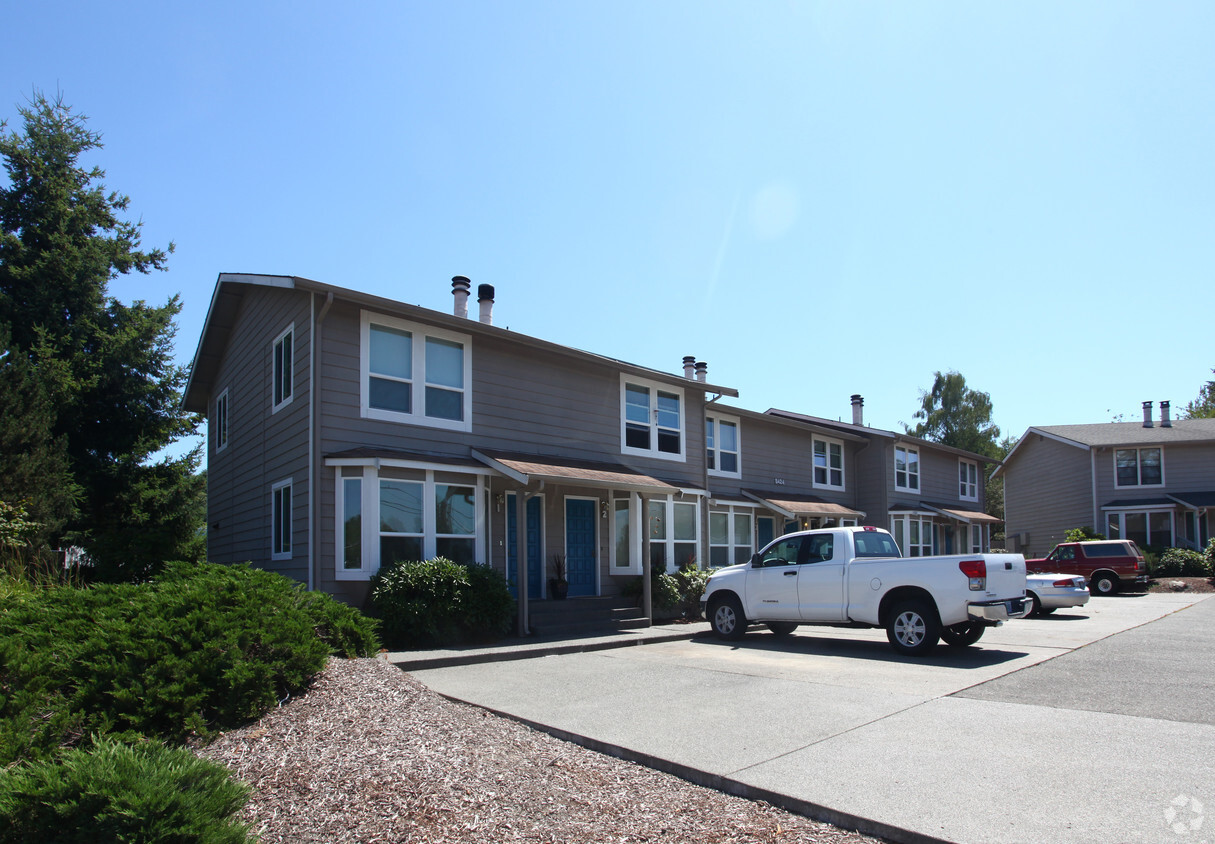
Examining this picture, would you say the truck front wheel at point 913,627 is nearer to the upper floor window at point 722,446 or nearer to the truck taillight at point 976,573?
the truck taillight at point 976,573

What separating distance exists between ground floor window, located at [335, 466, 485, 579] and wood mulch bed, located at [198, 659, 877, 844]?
5.87m

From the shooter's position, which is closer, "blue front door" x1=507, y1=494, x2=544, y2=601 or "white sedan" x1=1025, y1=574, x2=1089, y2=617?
"blue front door" x1=507, y1=494, x2=544, y2=601

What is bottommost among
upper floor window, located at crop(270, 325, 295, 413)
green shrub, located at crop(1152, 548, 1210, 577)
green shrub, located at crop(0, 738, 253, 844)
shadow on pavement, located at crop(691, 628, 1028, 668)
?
green shrub, located at crop(1152, 548, 1210, 577)

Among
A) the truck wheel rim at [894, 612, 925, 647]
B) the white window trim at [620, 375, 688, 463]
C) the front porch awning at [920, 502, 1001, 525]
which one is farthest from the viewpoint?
the front porch awning at [920, 502, 1001, 525]

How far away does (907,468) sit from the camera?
1153 inches

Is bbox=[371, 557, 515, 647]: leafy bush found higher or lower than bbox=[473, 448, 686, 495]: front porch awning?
lower

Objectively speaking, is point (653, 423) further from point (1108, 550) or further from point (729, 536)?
point (1108, 550)

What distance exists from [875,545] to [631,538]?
6.04 metres

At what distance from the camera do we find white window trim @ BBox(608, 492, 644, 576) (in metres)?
16.6

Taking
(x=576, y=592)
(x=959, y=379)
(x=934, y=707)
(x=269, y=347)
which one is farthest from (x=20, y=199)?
(x=959, y=379)

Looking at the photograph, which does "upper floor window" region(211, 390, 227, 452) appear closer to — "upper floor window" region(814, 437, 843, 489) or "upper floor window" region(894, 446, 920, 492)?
"upper floor window" region(814, 437, 843, 489)

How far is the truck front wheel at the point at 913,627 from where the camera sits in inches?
424

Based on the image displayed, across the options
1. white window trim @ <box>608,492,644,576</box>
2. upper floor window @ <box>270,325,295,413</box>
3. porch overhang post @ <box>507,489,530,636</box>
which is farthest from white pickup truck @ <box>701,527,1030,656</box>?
upper floor window @ <box>270,325,295,413</box>

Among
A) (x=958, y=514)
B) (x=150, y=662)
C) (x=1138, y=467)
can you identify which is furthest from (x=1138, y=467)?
(x=150, y=662)
